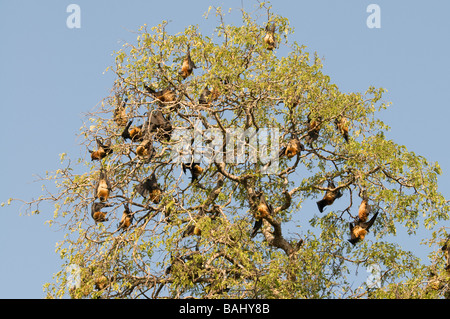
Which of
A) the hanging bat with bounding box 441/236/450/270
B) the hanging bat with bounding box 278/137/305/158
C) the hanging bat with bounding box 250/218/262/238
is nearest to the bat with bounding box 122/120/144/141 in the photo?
the hanging bat with bounding box 250/218/262/238

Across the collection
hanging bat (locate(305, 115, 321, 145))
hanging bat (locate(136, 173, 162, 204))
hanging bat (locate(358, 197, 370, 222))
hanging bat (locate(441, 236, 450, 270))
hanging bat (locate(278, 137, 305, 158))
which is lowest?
hanging bat (locate(441, 236, 450, 270))

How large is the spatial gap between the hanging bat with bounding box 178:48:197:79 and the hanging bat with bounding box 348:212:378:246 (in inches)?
171

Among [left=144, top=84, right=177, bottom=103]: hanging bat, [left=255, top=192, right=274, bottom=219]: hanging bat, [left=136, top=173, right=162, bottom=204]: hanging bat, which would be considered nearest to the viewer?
[left=255, top=192, right=274, bottom=219]: hanging bat

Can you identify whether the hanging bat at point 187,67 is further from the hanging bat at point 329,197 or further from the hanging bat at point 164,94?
the hanging bat at point 329,197

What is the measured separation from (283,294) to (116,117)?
4.77 meters

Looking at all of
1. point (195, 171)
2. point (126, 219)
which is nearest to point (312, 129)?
point (195, 171)

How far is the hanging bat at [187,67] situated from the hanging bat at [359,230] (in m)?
4.34

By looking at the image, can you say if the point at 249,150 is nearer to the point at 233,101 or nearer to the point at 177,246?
the point at 233,101

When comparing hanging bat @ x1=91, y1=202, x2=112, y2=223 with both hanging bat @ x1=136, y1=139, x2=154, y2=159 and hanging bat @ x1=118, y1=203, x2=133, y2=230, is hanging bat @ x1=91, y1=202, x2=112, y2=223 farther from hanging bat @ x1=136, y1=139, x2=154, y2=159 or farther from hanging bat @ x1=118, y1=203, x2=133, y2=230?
hanging bat @ x1=136, y1=139, x2=154, y2=159

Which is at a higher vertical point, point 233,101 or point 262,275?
point 233,101

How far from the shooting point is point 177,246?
1532 centimetres

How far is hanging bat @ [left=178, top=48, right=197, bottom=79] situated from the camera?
1770 centimetres
